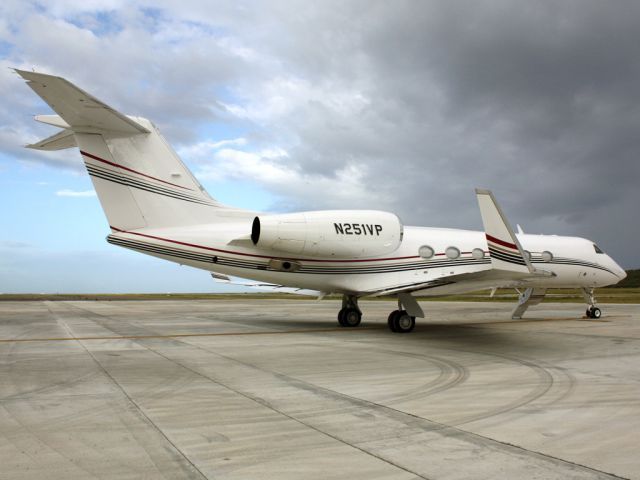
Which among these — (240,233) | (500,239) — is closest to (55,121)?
(240,233)

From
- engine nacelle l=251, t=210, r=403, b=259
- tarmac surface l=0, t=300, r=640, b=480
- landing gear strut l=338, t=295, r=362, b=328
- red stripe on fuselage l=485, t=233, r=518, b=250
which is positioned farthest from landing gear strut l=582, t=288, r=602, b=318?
red stripe on fuselage l=485, t=233, r=518, b=250

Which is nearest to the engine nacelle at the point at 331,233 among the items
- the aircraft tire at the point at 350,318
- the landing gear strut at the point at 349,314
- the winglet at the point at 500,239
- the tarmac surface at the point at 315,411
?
the landing gear strut at the point at 349,314

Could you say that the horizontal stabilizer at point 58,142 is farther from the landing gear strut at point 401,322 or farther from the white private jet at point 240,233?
the landing gear strut at point 401,322

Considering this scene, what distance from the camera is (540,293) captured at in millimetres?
18141

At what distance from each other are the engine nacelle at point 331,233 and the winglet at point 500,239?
4.35m

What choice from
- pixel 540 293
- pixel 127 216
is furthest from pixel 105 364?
pixel 540 293

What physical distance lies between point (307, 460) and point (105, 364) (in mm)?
5368

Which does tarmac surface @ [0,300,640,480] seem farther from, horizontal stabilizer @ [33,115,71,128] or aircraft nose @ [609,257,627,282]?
aircraft nose @ [609,257,627,282]

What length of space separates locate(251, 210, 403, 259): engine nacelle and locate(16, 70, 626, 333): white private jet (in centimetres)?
3

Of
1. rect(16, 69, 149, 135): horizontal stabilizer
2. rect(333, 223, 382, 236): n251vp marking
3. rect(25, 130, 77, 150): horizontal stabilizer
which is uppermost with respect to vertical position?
rect(16, 69, 149, 135): horizontal stabilizer

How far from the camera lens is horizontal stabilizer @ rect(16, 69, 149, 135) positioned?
9.44 metres

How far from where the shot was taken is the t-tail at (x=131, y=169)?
38.6 feet

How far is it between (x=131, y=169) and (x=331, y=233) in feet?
17.0

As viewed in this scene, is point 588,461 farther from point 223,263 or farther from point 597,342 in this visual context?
point 223,263
